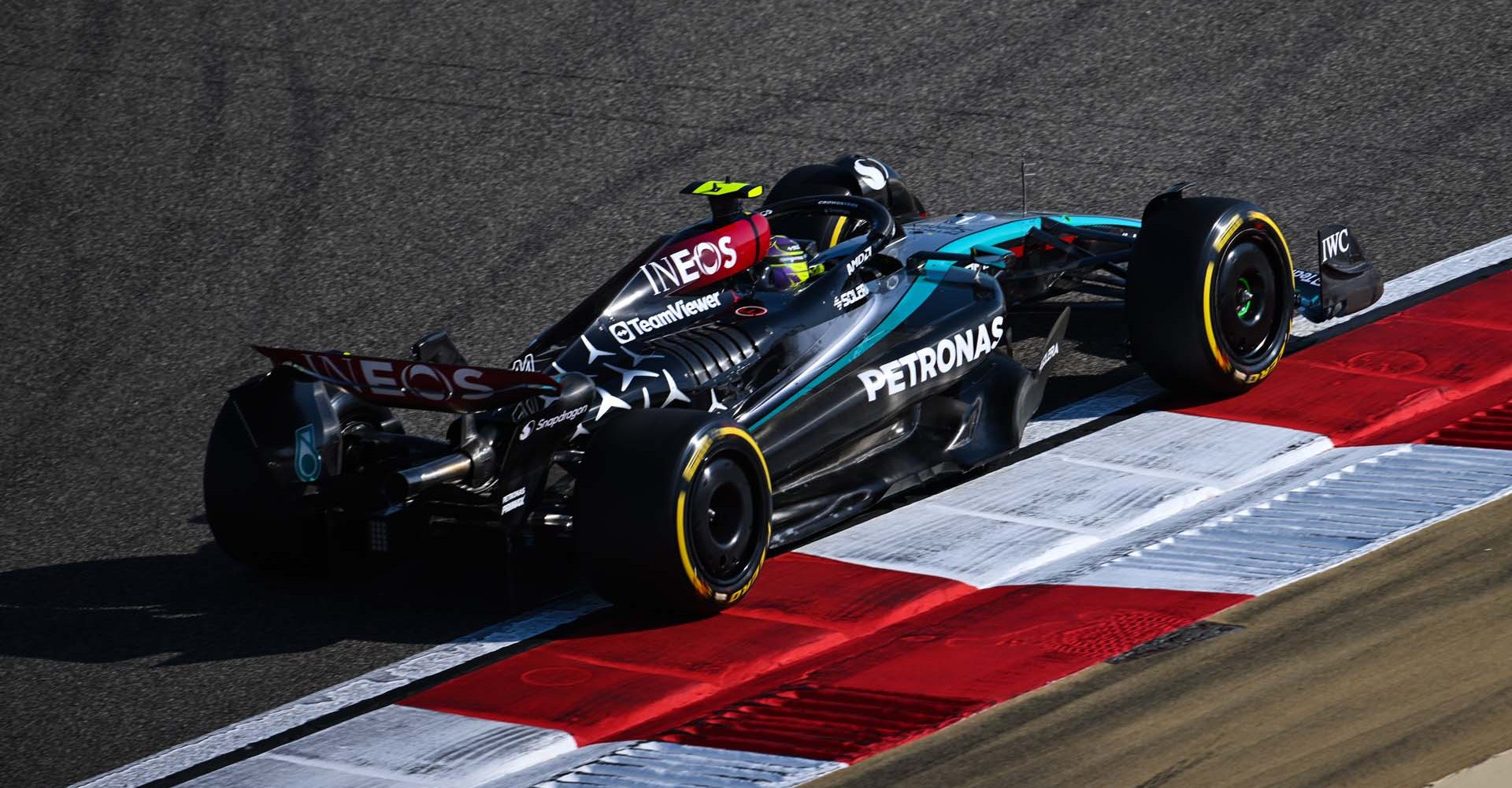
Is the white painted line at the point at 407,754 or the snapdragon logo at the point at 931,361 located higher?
the snapdragon logo at the point at 931,361

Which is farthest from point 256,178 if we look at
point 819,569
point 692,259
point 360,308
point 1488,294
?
point 1488,294

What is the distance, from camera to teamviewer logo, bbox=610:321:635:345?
22.0 feet

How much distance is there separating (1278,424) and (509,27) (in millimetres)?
7282

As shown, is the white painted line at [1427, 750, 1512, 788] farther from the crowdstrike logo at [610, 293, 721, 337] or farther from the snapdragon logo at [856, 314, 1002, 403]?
the crowdstrike logo at [610, 293, 721, 337]

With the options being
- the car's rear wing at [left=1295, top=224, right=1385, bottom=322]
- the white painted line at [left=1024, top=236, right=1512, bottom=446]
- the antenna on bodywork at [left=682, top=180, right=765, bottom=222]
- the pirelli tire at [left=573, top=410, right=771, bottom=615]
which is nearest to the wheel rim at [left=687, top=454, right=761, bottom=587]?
the pirelli tire at [left=573, top=410, right=771, bottom=615]

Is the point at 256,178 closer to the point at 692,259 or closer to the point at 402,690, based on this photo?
the point at 692,259

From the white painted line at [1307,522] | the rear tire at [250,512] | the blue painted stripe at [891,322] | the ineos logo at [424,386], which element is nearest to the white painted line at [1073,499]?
the white painted line at [1307,522]

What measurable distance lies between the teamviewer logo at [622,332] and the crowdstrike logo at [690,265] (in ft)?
0.75

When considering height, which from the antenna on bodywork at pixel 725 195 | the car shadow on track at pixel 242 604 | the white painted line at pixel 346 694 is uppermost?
the antenna on bodywork at pixel 725 195

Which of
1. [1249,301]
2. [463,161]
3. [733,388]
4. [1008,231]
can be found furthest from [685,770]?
[463,161]

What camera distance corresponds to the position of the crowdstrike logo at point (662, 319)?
22.1ft

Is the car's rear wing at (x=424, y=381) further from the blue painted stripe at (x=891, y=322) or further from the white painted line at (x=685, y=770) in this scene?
the white painted line at (x=685, y=770)

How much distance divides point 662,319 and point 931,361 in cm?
101

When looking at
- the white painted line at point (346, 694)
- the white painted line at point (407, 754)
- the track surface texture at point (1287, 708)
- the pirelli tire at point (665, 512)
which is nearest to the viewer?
the track surface texture at point (1287, 708)
